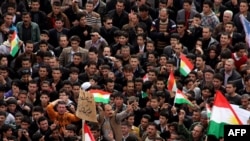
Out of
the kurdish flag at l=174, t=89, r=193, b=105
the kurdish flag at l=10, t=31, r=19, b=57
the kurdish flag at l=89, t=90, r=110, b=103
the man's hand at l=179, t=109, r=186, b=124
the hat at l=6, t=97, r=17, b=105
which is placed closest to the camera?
the man's hand at l=179, t=109, r=186, b=124

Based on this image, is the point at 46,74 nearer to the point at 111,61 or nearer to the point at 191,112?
the point at 111,61

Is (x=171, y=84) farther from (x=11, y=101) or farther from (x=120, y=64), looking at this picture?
(x=11, y=101)

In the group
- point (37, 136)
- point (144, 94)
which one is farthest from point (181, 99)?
point (37, 136)

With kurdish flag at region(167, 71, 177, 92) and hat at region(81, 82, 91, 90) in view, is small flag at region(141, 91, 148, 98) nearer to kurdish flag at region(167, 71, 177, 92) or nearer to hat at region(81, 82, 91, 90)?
kurdish flag at region(167, 71, 177, 92)

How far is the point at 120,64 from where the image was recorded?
2998 centimetres

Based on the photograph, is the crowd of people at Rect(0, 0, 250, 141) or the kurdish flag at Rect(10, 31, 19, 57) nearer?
the crowd of people at Rect(0, 0, 250, 141)

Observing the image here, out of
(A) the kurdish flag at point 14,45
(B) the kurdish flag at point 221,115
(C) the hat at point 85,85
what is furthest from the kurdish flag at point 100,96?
(B) the kurdish flag at point 221,115

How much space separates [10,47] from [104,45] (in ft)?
6.74

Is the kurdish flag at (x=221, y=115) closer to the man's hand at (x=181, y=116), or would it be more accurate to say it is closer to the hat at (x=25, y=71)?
the man's hand at (x=181, y=116)

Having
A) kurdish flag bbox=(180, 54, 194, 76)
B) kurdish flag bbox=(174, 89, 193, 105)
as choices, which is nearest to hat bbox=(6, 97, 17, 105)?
kurdish flag bbox=(174, 89, 193, 105)

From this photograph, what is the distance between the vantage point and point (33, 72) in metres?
29.9

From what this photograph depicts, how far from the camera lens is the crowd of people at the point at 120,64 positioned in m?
27.4

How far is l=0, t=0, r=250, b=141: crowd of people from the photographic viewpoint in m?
27.4

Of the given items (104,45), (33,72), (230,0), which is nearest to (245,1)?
(230,0)
